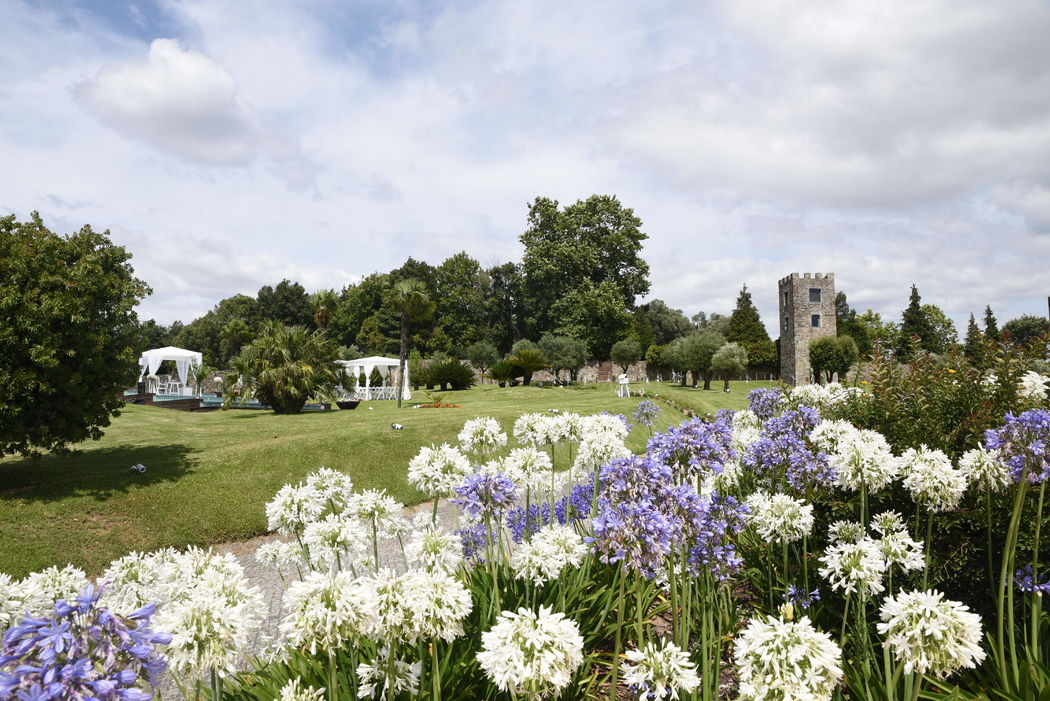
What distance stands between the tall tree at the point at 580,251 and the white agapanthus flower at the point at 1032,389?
49.2 metres

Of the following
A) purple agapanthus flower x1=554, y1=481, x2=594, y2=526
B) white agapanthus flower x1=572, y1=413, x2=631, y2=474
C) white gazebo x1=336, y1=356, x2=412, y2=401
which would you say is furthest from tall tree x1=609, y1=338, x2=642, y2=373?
white agapanthus flower x1=572, y1=413, x2=631, y2=474

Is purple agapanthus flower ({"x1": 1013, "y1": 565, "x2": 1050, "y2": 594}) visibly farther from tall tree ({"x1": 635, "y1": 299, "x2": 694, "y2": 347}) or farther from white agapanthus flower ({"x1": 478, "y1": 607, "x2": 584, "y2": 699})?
tall tree ({"x1": 635, "y1": 299, "x2": 694, "y2": 347})

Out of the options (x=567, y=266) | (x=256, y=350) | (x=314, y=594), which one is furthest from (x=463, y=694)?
(x=567, y=266)

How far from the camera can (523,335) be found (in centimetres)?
6438

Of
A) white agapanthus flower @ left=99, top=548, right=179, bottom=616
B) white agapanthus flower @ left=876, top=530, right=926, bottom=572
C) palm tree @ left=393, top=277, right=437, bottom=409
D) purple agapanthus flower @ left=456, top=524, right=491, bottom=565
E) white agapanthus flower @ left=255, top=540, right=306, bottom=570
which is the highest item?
palm tree @ left=393, top=277, right=437, bottom=409

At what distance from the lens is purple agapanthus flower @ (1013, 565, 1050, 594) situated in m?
3.43

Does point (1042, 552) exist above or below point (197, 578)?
below

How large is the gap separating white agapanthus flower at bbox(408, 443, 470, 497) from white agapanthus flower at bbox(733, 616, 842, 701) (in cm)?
236

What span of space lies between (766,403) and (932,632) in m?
6.44

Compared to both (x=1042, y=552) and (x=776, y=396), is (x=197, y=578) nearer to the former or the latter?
(x=1042, y=552)

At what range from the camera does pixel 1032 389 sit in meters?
5.08

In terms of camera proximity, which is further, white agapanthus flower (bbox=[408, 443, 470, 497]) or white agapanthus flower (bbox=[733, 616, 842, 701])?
white agapanthus flower (bbox=[408, 443, 470, 497])

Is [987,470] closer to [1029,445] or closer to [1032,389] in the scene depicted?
[1029,445]

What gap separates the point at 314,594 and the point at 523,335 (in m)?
62.1
